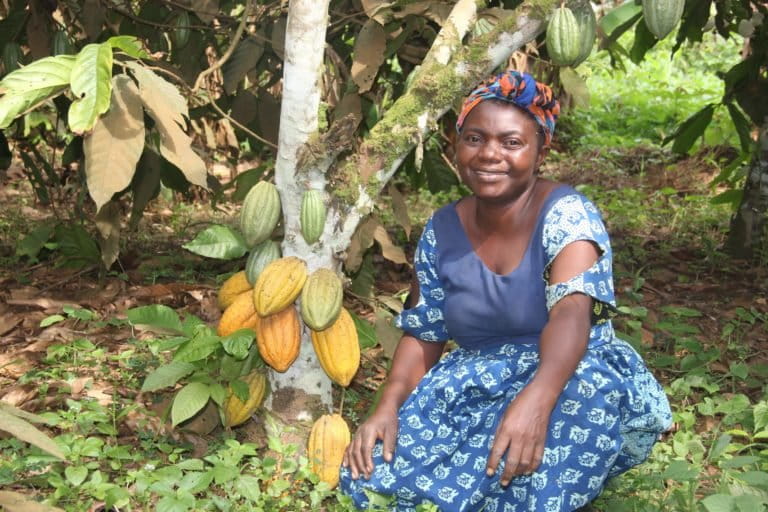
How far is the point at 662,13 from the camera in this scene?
2.10 meters

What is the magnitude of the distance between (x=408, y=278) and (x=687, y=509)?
191 centimetres

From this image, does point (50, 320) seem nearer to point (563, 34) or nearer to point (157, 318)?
point (157, 318)

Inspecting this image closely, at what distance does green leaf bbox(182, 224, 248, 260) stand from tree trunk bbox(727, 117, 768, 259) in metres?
2.59

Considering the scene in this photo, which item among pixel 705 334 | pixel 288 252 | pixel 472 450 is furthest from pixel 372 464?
pixel 705 334

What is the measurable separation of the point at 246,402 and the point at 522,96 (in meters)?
1.02

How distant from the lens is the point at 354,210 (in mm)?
2344

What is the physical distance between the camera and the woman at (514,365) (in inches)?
78.1

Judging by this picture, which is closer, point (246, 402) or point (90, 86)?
point (90, 86)

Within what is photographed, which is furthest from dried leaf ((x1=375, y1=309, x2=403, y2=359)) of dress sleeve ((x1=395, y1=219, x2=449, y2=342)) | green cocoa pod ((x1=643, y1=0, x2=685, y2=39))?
green cocoa pod ((x1=643, y1=0, x2=685, y2=39))

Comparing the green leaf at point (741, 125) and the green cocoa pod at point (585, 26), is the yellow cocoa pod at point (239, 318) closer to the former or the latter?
the green cocoa pod at point (585, 26)

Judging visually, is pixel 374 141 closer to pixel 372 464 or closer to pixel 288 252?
pixel 288 252

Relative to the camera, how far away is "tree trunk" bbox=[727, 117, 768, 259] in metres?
4.05

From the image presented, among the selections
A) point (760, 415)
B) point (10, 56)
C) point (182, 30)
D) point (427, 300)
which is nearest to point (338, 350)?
point (427, 300)

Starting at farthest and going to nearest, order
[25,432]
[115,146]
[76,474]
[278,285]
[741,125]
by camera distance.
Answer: [741,125] < [278,285] < [76,474] < [115,146] < [25,432]
